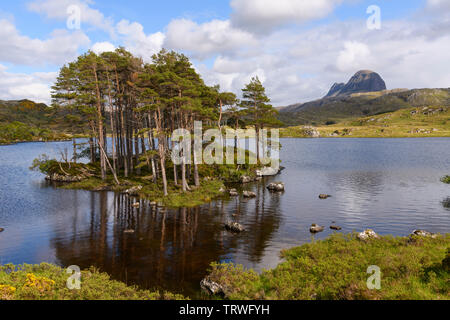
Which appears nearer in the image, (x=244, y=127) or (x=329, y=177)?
(x=329, y=177)

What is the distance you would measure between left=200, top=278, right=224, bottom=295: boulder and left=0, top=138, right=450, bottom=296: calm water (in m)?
0.72

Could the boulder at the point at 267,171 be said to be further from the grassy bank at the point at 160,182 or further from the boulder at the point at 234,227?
the boulder at the point at 234,227

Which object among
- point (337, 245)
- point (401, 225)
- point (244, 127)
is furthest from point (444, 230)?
point (244, 127)

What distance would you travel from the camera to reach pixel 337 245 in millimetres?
19844

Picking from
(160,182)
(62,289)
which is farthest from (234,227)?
(160,182)

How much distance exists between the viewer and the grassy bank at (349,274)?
12180mm

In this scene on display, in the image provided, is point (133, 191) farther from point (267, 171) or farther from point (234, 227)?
point (267, 171)

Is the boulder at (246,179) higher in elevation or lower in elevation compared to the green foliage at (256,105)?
lower

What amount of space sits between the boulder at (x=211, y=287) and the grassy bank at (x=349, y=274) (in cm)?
30

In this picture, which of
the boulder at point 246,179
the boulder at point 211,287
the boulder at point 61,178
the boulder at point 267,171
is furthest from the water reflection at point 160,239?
the boulder at point 267,171

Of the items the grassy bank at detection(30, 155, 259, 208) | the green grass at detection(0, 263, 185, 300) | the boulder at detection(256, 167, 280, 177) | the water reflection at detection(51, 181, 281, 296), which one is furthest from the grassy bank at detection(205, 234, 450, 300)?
the boulder at detection(256, 167, 280, 177)

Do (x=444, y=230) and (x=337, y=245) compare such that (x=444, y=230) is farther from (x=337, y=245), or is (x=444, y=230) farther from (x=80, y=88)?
(x=80, y=88)

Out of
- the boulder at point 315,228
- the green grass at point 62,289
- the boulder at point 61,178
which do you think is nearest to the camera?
the green grass at point 62,289
